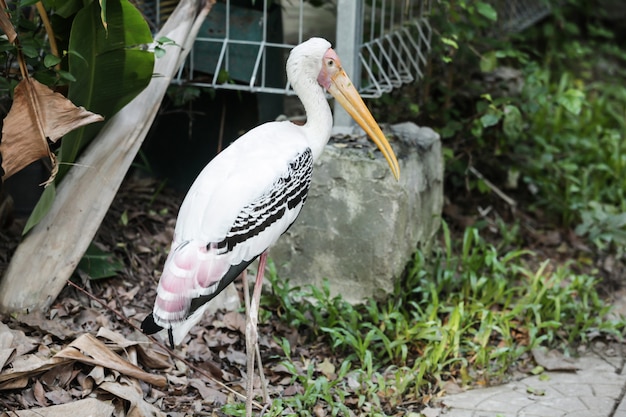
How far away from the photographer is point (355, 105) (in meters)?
3.86

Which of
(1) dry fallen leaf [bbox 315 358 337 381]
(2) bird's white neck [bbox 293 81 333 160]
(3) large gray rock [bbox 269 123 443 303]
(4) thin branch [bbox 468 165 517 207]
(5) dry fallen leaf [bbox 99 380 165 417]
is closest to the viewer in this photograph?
(5) dry fallen leaf [bbox 99 380 165 417]

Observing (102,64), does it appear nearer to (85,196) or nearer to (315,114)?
(85,196)

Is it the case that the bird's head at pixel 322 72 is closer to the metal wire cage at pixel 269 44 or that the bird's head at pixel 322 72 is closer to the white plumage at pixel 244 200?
the white plumage at pixel 244 200

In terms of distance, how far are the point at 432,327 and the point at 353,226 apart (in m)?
0.69

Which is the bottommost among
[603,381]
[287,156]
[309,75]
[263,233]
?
[603,381]

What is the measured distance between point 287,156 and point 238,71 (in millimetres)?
1793

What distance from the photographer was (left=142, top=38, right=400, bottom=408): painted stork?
11.3 feet

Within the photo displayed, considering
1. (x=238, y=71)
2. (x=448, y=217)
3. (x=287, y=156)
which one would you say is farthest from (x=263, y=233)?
(x=448, y=217)

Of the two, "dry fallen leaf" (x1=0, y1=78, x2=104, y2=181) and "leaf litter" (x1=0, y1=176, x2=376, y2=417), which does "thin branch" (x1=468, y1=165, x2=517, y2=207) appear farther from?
"dry fallen leaf" (x1=0, y1=78, x2=104, y2=181)

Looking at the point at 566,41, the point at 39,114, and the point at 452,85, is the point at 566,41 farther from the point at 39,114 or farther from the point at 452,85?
the point at 39,114

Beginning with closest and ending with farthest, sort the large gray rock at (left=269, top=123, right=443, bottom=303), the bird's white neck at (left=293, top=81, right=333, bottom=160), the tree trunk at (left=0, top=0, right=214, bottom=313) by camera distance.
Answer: the bird's white neck at (left=293, top=81, right=333, bottom=160), the tree trunk at (left=0, top=0, right=214, bottom=313), the large gray rock at (left=269, top=123, right=443, bottom=303)

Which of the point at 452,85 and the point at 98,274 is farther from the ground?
the point at 452,85

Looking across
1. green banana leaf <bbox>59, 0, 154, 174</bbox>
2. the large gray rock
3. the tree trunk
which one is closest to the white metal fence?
the large gray rock

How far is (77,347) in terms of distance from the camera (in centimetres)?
379
